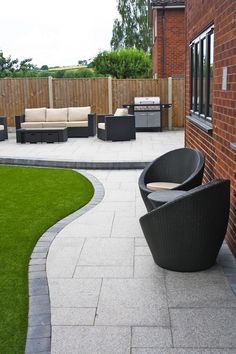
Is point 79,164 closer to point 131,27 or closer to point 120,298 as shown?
point 120,298

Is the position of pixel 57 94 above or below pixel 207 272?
above

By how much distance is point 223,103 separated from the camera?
4961 mm

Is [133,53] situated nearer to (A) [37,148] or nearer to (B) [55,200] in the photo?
(A) [37,148]

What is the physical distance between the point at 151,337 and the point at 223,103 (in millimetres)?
2680

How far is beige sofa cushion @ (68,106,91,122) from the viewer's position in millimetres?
15531

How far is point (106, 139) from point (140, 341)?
1131cm

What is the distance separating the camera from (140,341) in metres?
3.11

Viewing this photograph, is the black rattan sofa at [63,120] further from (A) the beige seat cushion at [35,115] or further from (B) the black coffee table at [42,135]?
(B) the black coffee table at [42,135]

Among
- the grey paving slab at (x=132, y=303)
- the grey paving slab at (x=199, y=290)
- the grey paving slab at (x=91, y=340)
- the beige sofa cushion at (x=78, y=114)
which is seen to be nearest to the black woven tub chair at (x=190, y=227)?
the grey paving slab at (x=199, y=290)

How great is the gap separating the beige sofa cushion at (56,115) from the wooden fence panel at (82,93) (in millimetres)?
1531

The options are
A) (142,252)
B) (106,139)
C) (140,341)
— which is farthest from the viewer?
(106,139)

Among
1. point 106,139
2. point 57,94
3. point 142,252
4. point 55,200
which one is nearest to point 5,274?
point 142,252

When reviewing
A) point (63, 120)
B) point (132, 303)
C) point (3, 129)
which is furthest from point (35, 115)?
point (132, 303)

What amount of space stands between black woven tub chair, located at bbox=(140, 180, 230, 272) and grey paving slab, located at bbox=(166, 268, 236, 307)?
0.36 ft
